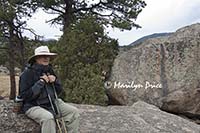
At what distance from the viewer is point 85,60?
13945 millimetres

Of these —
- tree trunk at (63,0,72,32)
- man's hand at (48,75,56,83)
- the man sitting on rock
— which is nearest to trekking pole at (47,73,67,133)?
the man sitting on rock

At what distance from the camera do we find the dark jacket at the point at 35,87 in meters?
5.70

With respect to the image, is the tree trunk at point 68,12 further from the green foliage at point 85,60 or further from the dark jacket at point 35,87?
the dark jacket at point 35,87

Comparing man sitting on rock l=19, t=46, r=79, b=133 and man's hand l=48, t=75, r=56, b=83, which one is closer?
man sitting on rock l=19, t=46, r=79, b=133

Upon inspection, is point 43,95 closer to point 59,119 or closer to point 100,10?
point 59,119

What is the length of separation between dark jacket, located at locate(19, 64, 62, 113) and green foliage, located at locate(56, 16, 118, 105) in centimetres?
637

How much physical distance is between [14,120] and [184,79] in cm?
723

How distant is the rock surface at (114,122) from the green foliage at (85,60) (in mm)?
4244

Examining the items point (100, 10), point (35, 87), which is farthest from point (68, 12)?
point (35, 87)

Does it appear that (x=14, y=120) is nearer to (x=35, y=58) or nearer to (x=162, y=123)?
(x=35, y=58)

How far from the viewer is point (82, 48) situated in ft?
46.0

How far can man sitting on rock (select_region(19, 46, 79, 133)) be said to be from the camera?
5.70 m

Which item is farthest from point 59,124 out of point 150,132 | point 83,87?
point 83,87

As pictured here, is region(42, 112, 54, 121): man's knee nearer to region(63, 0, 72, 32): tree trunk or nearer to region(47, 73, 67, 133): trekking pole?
region(47, 73, 67, 133): trekking pole
